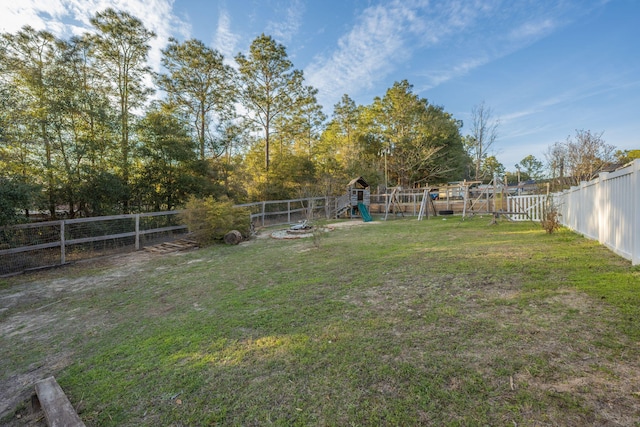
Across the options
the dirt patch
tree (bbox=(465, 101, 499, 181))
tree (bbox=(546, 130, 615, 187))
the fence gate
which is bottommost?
the dirt patch

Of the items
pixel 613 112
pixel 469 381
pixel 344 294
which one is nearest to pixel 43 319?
pixel 344 294

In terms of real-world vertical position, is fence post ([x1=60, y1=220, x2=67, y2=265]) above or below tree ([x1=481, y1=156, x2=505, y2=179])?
below

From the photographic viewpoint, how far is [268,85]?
57.6 feet

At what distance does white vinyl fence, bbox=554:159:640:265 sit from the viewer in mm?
3434

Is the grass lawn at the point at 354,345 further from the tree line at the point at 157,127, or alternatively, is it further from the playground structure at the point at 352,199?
the playground structure at the point at 352,199

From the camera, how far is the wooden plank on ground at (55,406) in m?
1.58

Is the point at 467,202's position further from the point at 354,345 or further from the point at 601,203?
the point at 354,345

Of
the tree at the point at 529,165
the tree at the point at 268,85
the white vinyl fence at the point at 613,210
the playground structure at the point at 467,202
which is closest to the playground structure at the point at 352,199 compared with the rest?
the playground structure at the point at 467,202

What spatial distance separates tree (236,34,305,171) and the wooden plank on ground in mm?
16143

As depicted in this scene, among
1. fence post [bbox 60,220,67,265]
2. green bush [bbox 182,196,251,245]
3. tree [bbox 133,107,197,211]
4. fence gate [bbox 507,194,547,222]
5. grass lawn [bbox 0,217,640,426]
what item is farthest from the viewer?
tree [bbox 133,107,197,211]

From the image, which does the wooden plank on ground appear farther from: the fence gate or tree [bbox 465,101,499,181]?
tree [bbox 465,101,499,181]

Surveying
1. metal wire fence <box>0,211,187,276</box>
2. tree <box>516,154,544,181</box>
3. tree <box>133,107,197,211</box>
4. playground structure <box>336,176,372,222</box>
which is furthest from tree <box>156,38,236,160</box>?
tree <box>516,154,544,181</box>

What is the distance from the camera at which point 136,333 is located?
2.88 metres

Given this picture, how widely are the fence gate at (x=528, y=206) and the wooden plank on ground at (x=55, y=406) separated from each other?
10.9 m
